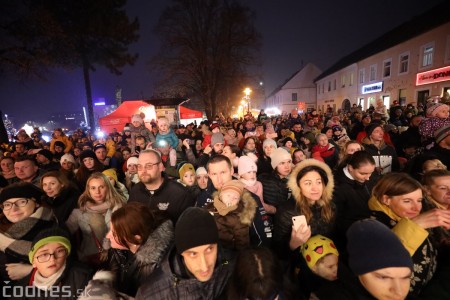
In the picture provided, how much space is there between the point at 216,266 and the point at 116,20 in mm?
20473

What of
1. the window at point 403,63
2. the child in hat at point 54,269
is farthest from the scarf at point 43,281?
the window at point 403,63

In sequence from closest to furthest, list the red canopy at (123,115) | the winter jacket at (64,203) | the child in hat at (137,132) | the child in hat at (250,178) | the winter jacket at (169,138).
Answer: the winter jacket at (64,203) < the child in hat at (250,178) < the winter jacket at (169,138) < the child in hat at (137,132) < the red canopy at (123,115)

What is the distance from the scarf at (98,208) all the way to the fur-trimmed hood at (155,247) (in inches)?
55.3

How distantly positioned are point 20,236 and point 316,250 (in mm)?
3185

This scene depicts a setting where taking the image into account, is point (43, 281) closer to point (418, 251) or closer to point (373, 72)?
point (418, 251)

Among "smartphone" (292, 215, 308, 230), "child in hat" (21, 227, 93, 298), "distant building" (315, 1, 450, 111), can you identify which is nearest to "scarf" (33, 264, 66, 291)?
"child in hat" (21, 227, 93, 298)

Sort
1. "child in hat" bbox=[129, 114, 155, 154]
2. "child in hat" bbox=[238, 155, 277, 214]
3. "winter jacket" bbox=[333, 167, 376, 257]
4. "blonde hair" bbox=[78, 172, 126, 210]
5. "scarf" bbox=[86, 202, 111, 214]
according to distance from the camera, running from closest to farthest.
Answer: "winter jacket" bbox=[333, 167, 376, 257] < "scarf" bbox=[86, 202, 111, 214] < "blonde hair" bbox=[78, 172, 126, 210] < "child in hat" bbox=[238, 155, 277, 214] < "child in hat" bbox=[129, 114, 155, 154]

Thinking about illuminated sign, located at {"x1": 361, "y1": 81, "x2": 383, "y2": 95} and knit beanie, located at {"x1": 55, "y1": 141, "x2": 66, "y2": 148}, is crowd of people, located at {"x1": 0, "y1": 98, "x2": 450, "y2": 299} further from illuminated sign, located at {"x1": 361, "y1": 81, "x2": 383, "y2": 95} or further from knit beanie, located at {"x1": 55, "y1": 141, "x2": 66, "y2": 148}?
illuminated sign, located at {"x1": 361, "y1": 81, "x2": 383, "y2": 95}

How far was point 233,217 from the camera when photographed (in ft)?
8.51

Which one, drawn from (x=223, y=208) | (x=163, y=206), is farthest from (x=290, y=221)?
(x=163, y=206)

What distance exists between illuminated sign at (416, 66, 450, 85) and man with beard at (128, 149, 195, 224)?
807 inches

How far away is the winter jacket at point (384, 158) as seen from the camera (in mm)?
4723

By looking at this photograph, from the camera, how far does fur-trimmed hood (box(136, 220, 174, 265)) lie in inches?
80.2

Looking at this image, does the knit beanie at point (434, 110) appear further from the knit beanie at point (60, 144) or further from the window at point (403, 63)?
the window at point (403, 63)
